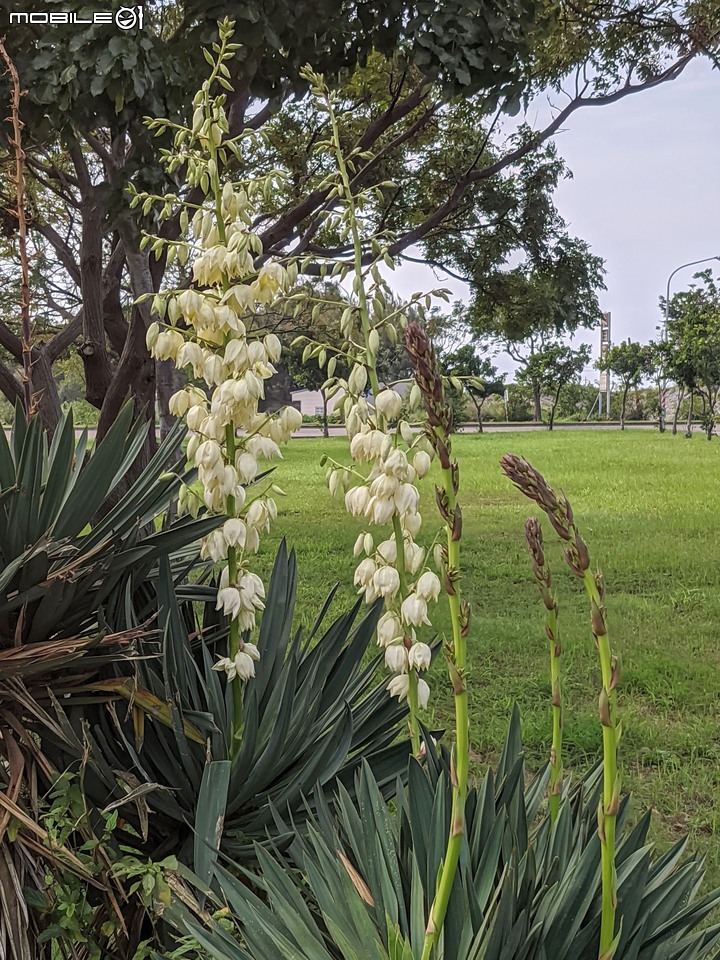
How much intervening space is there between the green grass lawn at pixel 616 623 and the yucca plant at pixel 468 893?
0.88 meters

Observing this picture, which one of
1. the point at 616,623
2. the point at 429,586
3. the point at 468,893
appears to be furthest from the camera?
the point at 616,623

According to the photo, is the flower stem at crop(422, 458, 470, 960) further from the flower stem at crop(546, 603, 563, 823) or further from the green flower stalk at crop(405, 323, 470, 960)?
the flower stem at crop(546, 603, 563, 823)

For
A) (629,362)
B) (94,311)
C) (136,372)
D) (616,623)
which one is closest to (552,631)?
(616,623)

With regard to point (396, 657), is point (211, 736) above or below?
below

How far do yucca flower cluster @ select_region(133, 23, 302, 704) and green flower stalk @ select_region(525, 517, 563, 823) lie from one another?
0.74 metres

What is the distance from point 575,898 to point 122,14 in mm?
3950

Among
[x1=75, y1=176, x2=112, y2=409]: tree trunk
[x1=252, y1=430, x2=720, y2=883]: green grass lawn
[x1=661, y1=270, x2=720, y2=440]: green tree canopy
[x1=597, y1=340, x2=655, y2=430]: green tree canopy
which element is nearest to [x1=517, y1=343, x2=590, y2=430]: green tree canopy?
[x1=597, y1=340, x2=655, y2=430]: green tree canopy

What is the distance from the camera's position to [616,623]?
5488mm

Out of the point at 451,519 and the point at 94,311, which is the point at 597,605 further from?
the point at 94,311

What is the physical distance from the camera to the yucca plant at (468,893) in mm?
1202

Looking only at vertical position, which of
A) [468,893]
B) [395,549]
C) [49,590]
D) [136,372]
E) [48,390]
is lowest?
[468,893]

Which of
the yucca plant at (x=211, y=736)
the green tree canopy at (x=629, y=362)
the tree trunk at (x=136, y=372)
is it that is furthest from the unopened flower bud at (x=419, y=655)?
the green tree canopy at (x=629, y=362)

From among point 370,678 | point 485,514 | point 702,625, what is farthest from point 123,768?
point 485,514

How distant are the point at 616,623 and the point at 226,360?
447cm
